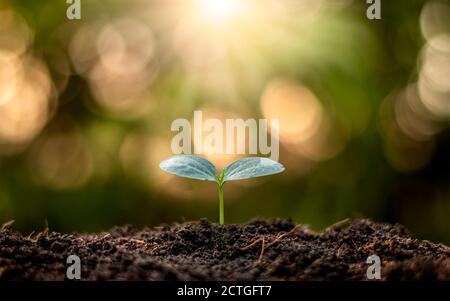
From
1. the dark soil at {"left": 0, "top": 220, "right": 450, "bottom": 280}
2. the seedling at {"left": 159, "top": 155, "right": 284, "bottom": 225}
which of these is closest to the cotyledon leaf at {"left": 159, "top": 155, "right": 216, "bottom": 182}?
the seedling at {"left": 159, "top": 155, "right": 284, "bottom": 225}

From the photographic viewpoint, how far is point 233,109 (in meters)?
2.40

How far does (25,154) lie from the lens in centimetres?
260

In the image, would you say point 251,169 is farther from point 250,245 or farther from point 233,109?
point 233,109

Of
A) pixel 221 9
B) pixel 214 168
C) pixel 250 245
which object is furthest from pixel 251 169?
pixel 221 9

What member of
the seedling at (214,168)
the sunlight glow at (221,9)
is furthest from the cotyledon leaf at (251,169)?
the sunlight glow at (221,9)

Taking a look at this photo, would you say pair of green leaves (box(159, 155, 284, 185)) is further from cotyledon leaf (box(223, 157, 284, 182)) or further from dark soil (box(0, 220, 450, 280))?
dark soil (box(0, 220, 450, 280))

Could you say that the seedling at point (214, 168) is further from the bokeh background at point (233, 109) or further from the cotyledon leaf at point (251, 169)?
the bokeh background at point (233, 109)

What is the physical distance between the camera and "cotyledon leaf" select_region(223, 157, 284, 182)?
1.28 metres

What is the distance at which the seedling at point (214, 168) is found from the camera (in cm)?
130

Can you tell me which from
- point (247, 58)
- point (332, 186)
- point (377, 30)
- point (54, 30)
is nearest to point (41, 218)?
point (54, 30)

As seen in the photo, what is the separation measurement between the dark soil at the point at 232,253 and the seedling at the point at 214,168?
0.45 ft

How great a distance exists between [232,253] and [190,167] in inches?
10.9

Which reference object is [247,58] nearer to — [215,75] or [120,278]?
[215,75]

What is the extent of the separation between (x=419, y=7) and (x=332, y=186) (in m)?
0.97
